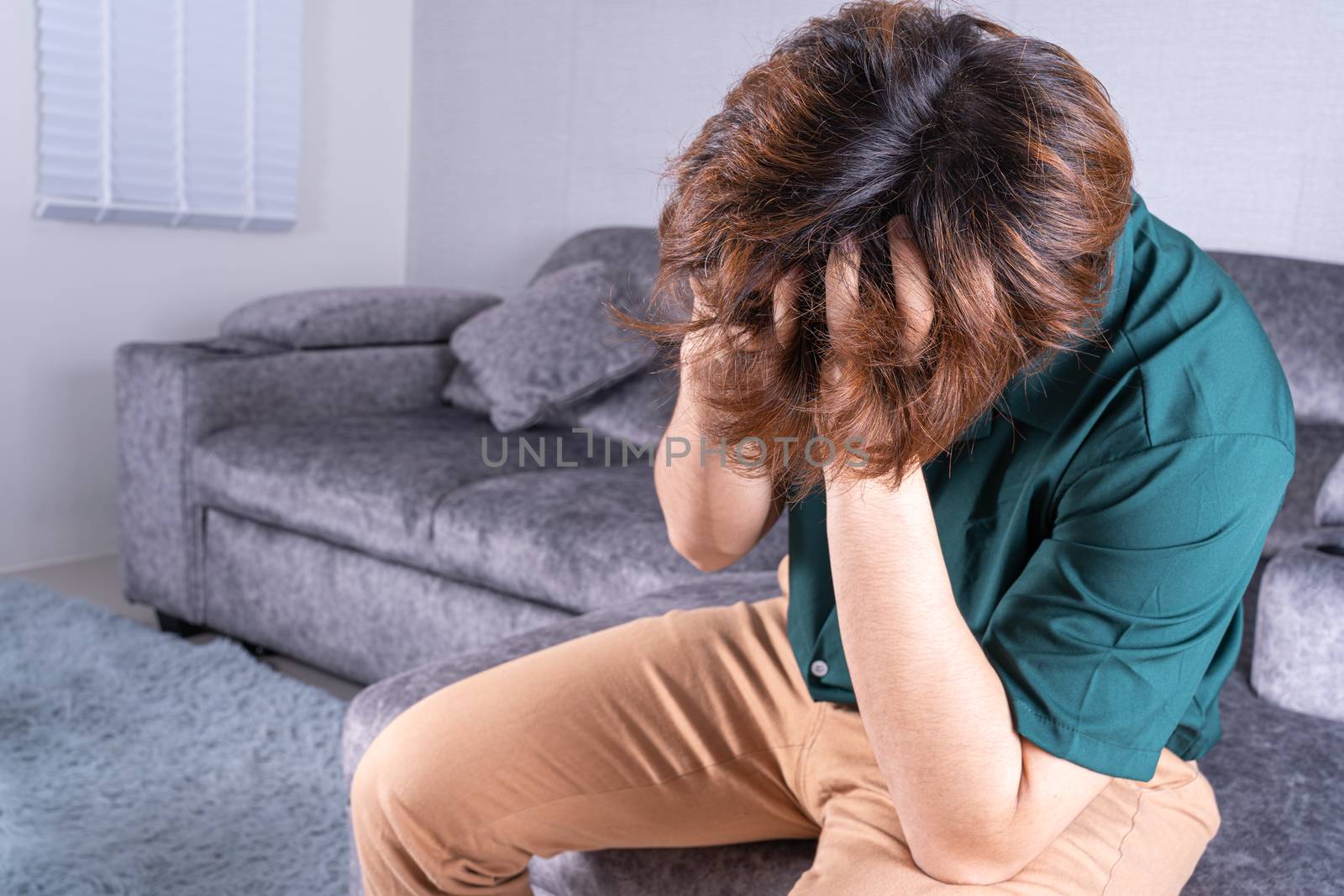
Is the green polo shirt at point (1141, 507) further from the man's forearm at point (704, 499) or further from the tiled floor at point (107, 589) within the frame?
the tiled floor at point (107, 589)

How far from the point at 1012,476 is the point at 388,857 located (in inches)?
21.6

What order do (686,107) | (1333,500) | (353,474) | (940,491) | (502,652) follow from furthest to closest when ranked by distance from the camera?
(686,107)
(353,474)
(1333,500)
(502,652)
(940,491)

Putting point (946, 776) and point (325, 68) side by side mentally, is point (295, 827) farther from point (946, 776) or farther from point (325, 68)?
point (325, 68)

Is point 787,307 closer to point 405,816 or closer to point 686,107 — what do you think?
point 405,816

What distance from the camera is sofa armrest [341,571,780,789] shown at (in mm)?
1082

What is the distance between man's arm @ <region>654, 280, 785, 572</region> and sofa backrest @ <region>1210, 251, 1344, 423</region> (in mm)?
1123

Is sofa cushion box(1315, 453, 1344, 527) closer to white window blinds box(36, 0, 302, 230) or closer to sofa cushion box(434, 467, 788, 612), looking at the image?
sofa cushion box(434, 467, 788, 612)

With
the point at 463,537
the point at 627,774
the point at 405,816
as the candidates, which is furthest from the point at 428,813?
the point at 463,537

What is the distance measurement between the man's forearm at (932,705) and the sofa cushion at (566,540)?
85 cm

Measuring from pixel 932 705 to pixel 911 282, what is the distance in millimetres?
258

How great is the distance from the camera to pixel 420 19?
11.2 feet

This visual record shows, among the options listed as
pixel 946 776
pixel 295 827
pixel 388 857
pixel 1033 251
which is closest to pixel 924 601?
pixel 946 776

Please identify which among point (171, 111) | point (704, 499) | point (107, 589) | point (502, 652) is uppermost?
point (171, 111)

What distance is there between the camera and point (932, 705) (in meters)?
0.67
